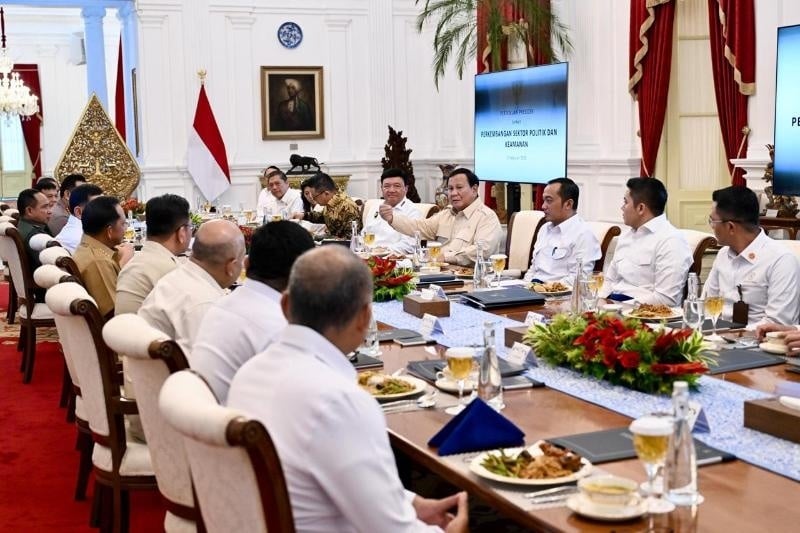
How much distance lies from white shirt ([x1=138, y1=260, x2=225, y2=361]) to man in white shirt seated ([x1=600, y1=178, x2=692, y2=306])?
2.20m

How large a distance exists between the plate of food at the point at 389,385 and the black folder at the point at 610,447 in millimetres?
557

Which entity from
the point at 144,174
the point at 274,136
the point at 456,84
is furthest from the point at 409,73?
the point at 144,174

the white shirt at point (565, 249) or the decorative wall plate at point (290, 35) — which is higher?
the decorative wall plate at point (290, 35)

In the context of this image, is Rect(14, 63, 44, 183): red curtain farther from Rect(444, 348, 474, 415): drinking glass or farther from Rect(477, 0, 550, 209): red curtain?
Rect(444, 348, 474, 415): drinking glass

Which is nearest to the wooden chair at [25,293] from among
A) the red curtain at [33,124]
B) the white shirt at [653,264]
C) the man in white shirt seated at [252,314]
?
the white shirt at [653,264]

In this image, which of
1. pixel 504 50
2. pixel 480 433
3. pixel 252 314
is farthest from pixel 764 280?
pixel 504 50

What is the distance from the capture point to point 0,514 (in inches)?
162

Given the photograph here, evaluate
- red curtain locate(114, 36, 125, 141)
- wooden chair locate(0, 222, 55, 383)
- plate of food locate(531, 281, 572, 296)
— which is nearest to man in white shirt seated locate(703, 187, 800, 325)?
plate of food locate(531, 281, 572, 296)

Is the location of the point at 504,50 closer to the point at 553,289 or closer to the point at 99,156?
the point at 99,156

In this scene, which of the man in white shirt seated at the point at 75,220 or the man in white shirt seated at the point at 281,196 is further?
the man in white shirt seated at the point at 281,196

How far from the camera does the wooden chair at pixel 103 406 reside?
Answer: 324 cm

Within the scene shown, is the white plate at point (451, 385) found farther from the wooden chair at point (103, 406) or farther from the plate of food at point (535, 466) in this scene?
the wooden chair at point (103, 406)

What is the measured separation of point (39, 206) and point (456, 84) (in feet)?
23.1

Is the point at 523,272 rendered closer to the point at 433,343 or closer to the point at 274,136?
the point at 433,343
